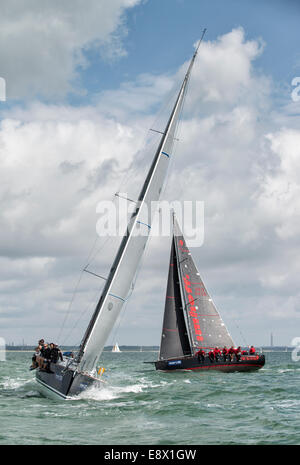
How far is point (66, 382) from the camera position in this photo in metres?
Result: 19.0

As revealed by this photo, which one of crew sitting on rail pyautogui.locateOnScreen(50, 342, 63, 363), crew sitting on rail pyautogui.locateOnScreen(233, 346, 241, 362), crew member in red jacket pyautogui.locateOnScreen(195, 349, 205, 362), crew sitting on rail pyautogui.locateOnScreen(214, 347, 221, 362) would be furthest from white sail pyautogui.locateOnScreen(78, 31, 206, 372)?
crew sitting on rail pyautogui.locateOnScreen(233, 346, 241, 362)

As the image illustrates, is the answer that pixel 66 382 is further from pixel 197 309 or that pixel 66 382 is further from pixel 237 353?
pixel 197 309

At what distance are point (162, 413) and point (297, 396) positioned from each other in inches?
313

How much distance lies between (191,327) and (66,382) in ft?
70.1

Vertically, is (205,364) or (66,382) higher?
(66,382)

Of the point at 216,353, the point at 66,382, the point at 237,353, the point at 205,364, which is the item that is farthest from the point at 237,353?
the point at 66,382

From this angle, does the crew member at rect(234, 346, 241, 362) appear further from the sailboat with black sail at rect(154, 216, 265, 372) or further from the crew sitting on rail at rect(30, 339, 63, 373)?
the crew sitting on rail at rect(30, 339, 63, 373)

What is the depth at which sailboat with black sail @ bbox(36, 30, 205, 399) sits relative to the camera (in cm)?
1930

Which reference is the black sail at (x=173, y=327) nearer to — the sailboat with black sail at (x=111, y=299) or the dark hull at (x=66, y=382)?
the sailboat with black sail at (x=111, y=299)

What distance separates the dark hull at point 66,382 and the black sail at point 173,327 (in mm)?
19013

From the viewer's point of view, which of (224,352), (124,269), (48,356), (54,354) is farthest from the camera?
(224,352)

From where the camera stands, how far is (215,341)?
3975cm
